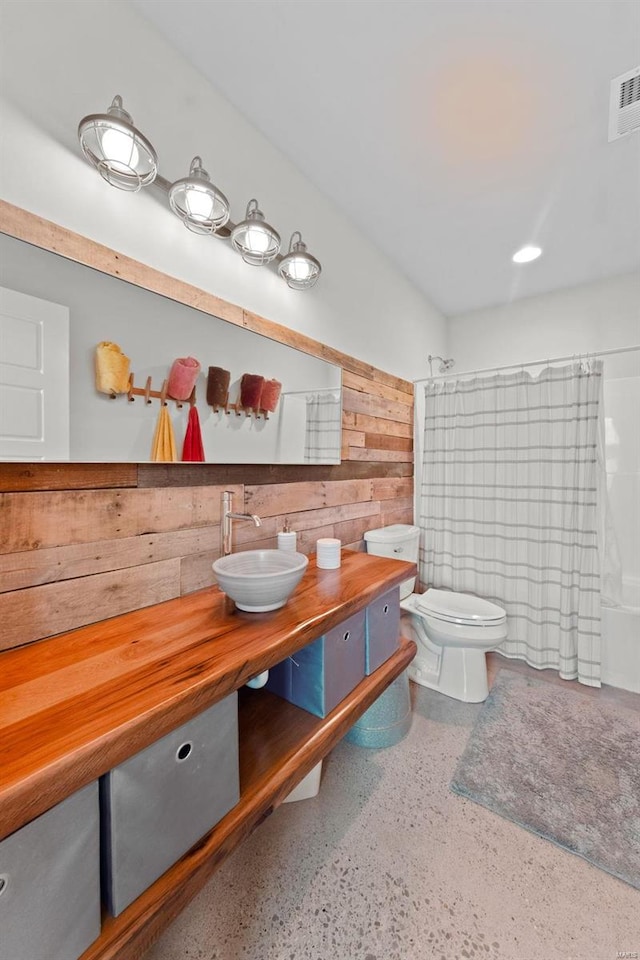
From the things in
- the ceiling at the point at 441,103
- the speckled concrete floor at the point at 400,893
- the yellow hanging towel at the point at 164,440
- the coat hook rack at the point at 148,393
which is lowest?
the speckled concrete floor at the point at 400,893

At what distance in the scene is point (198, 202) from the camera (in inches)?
48.3

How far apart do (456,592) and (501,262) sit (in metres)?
2.22

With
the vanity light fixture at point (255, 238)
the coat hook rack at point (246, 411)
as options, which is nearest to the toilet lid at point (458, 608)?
the coat hook rack at point (246, 411)

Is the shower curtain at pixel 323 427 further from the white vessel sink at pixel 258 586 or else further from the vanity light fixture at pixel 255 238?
the white vessel sink at pixel 258 586

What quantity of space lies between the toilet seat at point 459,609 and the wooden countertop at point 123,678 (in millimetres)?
930

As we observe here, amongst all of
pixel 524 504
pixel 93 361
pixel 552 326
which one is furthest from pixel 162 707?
pixel 552 326

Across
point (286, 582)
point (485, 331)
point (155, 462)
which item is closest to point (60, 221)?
point (155, 462)

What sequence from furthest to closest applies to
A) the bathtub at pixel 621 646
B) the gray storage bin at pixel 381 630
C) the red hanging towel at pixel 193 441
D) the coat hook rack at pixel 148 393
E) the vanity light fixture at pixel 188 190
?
the bathtub at pixel 621 646 → the gray storage bin at pixel 381 630 → the red hanging towel at pixel 193 441 → the coat hook rack at pixel 148 393 → the vanity light fixture at pixel 188 190

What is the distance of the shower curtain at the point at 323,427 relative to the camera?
1821 millimetres

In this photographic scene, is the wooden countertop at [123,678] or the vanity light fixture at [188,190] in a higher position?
the vanity light fixture at [188,190]

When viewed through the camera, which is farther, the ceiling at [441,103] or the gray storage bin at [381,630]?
the gray storage bin at [381,630]

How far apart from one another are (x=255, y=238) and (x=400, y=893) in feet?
7.30

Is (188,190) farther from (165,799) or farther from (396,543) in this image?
(396,543)

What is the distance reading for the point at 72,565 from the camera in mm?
1024
